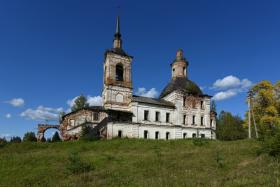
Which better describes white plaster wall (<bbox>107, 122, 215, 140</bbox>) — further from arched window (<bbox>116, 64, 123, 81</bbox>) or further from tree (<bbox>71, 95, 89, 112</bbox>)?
tree (<bbox>71, 95, 89, 112</bbox>)

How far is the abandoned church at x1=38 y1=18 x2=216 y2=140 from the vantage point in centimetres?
3372

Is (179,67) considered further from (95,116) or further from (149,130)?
(95,116)

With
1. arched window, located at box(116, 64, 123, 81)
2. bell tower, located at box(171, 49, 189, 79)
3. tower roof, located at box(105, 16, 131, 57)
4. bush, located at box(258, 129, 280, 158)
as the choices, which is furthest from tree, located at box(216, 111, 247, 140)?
bush, located at box(258, 129, 280, 158)

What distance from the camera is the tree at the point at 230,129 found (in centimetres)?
4350

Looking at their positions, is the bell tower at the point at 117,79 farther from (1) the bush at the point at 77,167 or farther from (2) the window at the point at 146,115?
(1) the bush at the point at 77,167

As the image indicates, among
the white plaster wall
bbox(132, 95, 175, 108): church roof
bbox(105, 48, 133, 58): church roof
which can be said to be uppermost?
bbox(105, 48, 133, 58): church roof

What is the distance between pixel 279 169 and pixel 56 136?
31711mm

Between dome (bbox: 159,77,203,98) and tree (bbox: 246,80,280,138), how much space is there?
7954mm

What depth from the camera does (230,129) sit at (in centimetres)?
4603

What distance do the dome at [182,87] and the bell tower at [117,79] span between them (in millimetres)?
6428

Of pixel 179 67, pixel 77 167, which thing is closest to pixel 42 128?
pixel 179 67

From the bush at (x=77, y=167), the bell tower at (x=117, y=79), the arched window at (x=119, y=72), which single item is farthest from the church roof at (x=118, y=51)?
the bush at (x=77, y=167)

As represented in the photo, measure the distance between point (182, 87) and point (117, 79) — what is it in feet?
31.5

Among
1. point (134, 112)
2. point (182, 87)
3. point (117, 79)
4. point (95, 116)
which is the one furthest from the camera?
point (182, 87)
